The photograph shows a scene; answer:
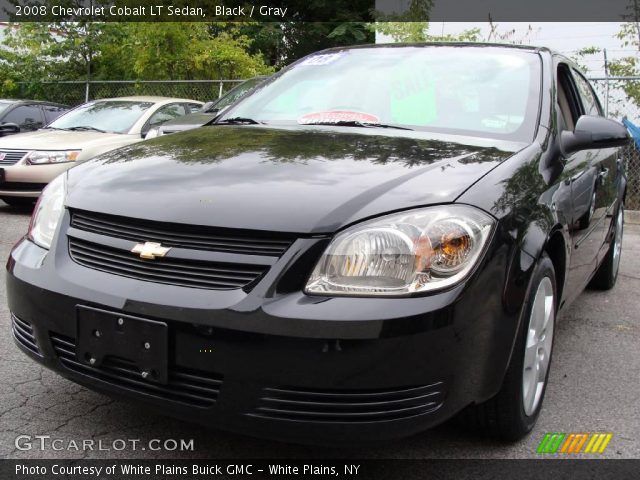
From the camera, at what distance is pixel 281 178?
7.10 feet

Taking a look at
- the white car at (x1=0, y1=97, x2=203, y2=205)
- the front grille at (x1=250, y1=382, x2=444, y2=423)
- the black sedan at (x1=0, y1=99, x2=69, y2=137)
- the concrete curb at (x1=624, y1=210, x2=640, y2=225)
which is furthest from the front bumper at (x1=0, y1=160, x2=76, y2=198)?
the concrete curb at (x1=624, y1=210, x2=640, y2=225)

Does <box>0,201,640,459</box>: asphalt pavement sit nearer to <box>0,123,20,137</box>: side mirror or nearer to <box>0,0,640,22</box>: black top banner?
<box>0,123,20,137</box>: side mirror

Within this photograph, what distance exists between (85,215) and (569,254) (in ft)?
6.27

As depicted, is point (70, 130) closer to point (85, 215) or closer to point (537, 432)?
point (85, 215)

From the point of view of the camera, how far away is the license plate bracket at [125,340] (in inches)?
75.9

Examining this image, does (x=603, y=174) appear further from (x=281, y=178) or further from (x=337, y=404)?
(x=337, y=404)

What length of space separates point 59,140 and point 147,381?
20.9 feet

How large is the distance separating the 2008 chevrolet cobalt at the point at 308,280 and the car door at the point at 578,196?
0.21 meters

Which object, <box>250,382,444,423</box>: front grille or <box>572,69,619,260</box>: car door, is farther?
<box>572,69,619,260</box>: car door

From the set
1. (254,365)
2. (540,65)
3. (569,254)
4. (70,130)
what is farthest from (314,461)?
(70,130)

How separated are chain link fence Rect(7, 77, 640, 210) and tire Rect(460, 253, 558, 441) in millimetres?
4574

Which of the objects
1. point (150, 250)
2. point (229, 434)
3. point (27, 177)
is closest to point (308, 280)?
point (150, 250)

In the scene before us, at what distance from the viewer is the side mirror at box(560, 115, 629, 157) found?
9.21ft

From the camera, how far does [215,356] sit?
187 cm
